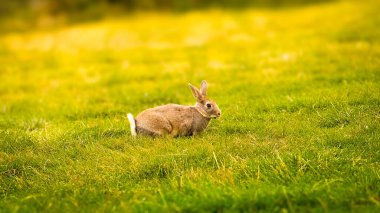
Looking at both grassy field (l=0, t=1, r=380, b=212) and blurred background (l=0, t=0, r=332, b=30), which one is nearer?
grassy field (l=0, t=1, r=380, b=212)

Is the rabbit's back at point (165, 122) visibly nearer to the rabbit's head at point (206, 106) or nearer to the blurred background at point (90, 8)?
the rabbit's head at point (206, 106)

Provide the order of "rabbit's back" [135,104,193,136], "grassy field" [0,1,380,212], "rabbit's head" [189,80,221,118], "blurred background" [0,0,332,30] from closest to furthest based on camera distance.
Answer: "grassy field" [0,1,380,212] → "rabbit's back" [135,104,193,136] → "rabbit's head" [189,80,221,118] → "blurred background" [0,0,332,30]

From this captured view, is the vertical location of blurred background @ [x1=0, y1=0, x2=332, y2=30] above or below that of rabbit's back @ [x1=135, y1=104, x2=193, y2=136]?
below

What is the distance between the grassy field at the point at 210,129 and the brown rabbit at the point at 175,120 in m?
0.26

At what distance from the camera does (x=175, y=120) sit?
9945 mm

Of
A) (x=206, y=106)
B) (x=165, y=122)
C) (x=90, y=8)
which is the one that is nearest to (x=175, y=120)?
(x=165, y=122)

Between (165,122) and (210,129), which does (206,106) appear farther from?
(165,122)

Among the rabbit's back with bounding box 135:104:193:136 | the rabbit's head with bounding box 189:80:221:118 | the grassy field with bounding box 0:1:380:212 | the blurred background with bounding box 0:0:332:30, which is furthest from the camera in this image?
the blurred background with bounding box 0:0:332:30

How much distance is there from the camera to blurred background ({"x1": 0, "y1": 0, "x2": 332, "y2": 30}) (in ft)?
118

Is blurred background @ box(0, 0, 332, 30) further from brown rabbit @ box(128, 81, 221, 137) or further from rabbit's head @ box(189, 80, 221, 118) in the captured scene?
brown rabbit @ box(128, 81, 221, 137)

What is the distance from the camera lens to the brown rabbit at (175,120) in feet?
32.2

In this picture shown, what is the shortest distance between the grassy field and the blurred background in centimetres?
1402

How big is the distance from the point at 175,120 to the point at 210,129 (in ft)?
2.24

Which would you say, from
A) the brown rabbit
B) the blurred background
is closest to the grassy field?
the brown rabbit
